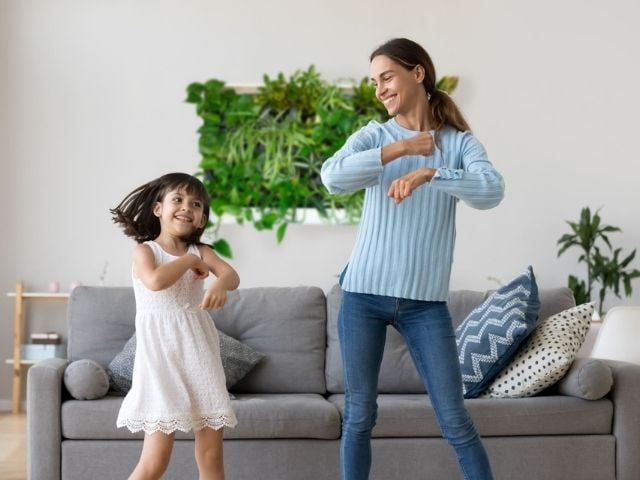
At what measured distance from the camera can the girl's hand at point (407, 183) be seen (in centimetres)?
216

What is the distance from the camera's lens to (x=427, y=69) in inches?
94.3

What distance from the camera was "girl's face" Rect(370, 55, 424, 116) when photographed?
236cm

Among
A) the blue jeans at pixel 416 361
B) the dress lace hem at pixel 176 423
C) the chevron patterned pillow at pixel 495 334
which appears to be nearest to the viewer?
the blue jeans at pixel 416 361

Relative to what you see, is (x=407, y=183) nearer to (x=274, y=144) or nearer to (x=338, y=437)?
(x=338, y=437)

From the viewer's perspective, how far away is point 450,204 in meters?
2.38

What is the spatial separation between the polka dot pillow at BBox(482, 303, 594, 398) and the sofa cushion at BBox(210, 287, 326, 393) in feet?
2.25

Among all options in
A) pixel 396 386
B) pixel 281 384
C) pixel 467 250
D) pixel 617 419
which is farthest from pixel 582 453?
pixel 467 250

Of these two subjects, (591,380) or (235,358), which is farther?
(235,358)

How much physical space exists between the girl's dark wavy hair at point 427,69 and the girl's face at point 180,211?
0.62 meters

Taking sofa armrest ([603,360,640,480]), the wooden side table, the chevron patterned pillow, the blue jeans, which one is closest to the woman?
the blue jeans

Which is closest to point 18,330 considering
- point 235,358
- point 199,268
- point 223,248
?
point 223,248

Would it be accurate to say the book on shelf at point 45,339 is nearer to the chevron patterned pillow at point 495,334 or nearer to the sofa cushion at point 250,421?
the sofa cushion at point 250,421

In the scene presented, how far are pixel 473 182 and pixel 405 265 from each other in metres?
0.27

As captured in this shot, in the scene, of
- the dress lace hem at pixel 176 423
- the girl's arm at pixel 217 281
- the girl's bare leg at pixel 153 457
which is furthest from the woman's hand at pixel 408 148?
the girl's bare leg at pixel 153 457
